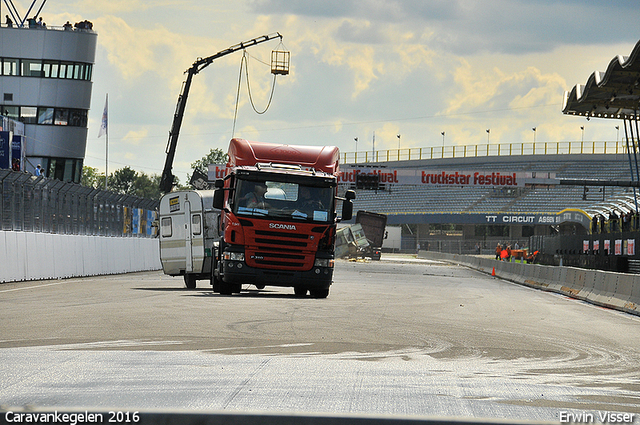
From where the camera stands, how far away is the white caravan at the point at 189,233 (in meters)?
23.1

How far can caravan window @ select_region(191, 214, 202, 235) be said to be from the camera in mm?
23281

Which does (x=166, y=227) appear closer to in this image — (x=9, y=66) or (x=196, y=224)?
(x=196, y=224)

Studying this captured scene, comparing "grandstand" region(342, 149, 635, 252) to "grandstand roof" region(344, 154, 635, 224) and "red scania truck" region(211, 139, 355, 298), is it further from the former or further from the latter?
"red scania truck" region(211, 139, 355, 298)

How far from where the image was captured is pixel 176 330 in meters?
11.4

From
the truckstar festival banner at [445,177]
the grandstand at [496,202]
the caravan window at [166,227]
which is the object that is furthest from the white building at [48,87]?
the caravan window at [166,227]

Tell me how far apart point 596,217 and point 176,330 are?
102 feet

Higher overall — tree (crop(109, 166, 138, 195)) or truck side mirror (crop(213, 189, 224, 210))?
tree (crop(109, 166, 138, 195))

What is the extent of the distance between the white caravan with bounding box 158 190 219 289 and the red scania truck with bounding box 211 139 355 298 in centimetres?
388

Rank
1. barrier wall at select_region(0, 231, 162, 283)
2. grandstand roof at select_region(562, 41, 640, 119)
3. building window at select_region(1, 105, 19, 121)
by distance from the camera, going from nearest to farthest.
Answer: barrier wall at select_region(0, 231, 162, 283) → grandstand roof at select_region(562, 41, 640, 119) → building window at select_region(1, 105, 19, 121)

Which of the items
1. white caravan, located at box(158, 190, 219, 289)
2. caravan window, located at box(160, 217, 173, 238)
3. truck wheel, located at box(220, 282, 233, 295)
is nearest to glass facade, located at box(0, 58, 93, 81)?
white caravan, located at box(158, 190, 219, 289)

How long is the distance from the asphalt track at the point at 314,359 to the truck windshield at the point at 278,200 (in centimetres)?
246

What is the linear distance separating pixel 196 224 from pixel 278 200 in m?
5.46

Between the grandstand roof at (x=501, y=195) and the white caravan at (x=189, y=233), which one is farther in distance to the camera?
the grandstand roof at (x=501, y=195)

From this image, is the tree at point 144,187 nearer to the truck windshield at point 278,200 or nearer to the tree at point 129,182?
the tree at point 129,182
